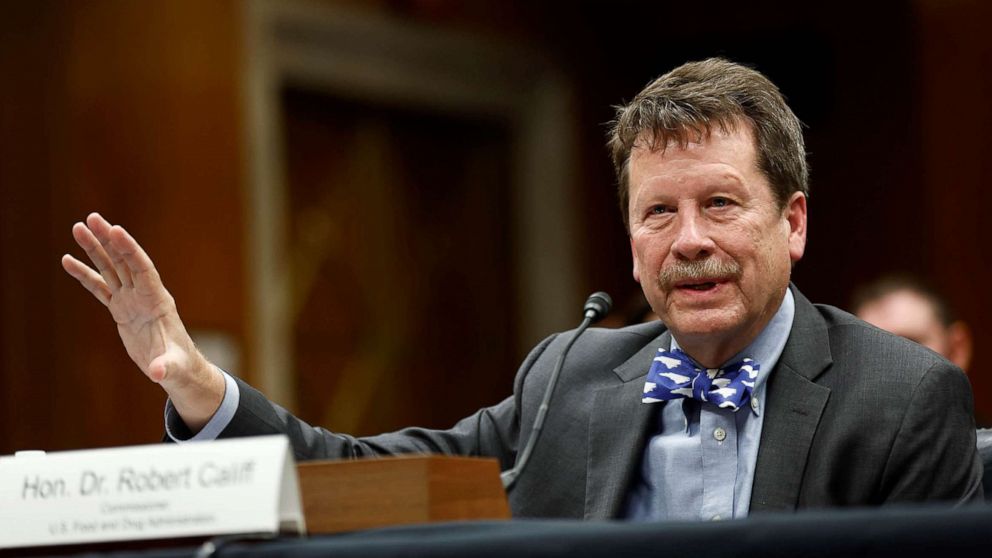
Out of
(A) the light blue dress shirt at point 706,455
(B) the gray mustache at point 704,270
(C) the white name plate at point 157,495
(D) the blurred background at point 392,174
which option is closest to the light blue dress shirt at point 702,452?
(A) the light blue dress shirt at point 706,455

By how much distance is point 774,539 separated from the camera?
1484 millimetres

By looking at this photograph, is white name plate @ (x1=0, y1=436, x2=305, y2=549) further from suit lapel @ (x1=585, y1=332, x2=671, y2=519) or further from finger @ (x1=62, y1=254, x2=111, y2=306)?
suit lapel @ (x1=585, y1=332, x2=671, y2=519)

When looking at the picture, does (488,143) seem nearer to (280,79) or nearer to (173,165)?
(280,79)

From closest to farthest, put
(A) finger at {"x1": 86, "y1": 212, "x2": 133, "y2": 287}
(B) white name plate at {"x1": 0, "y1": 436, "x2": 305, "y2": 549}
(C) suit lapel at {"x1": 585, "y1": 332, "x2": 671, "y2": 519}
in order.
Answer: (B) white name plate at {"x1": 0, "y1": 436, "x2": 305, "y2": 549} < (A) finger at {"x1": 86, "y1": 212, "x2": 133, "y2": 287} < (C) suit lapel at {"x1": 585, "y1": 332, "x2": 671, "y2": 519}

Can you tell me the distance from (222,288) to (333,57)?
1.56m

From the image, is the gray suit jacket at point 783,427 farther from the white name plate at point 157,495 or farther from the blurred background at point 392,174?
the blurred background at point 392,174

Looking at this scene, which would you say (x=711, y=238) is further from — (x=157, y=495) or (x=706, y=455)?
(x=157, y=495)

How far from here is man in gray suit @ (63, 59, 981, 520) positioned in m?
2.31

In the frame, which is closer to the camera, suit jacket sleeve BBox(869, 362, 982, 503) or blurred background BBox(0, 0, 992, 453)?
suit jacket sleeve BBox(869, 362, 982, 503)

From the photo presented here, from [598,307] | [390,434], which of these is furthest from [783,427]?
[390,434]

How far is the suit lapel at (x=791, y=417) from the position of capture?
2.37 m

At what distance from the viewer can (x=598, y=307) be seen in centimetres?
252

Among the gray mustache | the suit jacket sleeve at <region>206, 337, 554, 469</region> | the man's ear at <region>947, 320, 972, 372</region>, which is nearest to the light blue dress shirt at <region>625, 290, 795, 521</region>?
the gray mustache

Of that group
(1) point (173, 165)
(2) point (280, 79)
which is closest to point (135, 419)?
(1) point (173, 165)
